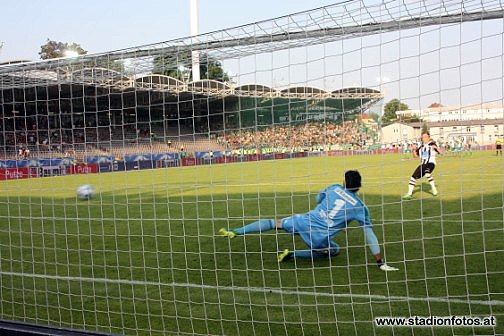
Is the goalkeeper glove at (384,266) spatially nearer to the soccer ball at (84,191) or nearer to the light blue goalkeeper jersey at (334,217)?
the light blue goalkeeper jersey at (334,217)

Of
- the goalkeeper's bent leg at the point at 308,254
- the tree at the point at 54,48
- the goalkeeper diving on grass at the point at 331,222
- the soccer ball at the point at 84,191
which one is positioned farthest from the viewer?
the tree at the point at 54,48

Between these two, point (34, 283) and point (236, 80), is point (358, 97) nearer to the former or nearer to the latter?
point (236, 80)

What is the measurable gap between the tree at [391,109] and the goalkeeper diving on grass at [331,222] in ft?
4.53

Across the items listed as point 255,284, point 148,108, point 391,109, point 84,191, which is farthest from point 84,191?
point 391,109

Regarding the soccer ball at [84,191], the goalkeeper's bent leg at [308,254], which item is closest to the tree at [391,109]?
the goalkeeper's bent leg at [308,254]

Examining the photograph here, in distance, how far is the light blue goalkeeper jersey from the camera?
5547mm

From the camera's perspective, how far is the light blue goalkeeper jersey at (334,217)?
5.55 m

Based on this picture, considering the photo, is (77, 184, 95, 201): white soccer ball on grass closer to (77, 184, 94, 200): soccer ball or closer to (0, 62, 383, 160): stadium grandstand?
(77, 184, 94, 200): soccer ball

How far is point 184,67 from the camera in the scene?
5176mm

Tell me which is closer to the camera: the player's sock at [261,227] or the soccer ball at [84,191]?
the player's sock at [261,227]

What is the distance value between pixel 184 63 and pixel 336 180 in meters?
10.9

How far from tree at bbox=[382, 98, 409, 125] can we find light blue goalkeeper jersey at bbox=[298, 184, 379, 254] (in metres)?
1.45

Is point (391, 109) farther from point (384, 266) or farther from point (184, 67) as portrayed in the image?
point (184, 67)

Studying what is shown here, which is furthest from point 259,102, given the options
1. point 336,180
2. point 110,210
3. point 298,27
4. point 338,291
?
point 336,180
